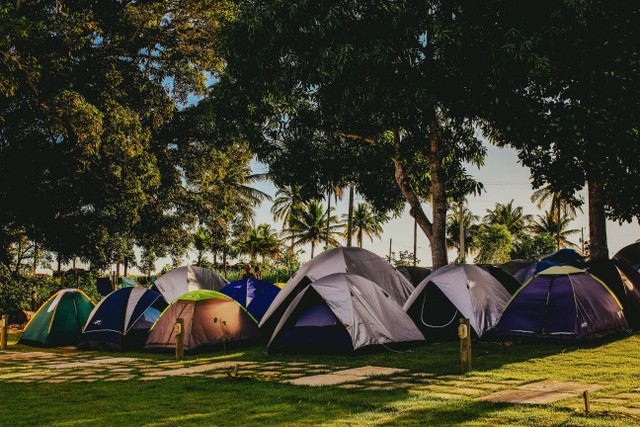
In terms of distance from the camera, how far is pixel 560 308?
11.7 metres

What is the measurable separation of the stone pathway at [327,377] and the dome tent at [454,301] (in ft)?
13.4

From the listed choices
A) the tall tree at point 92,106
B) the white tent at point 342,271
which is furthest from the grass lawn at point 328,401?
the tall tree at point 92,106

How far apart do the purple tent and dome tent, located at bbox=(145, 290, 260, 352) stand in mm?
5418

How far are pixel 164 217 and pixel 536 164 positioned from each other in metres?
15.9

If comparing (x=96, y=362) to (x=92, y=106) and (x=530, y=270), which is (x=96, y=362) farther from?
(x=530, y=270)

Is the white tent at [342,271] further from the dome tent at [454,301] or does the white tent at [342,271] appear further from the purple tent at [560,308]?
the purple tent at [560,308]

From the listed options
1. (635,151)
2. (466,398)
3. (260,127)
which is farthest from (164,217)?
(466,398)

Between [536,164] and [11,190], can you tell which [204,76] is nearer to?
[11,190]

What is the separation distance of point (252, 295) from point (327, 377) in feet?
22.4

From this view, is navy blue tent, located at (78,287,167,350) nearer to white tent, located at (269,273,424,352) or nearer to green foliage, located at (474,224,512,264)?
white tent, located at (269,273,424,352)

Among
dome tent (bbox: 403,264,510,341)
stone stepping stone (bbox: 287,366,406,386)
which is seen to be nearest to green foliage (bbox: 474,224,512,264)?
dome tent (bbox: 403,264,510,341)

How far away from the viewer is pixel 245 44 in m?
15.9

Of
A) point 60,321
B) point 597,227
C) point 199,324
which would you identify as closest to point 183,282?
point 60,321

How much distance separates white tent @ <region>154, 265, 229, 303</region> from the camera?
16578 millimetres
